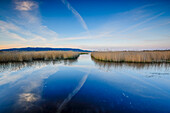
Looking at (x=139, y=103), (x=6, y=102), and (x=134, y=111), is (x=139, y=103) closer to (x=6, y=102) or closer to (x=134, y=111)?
(x=134, y=111)

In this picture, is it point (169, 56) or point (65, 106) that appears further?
point (169, 56)

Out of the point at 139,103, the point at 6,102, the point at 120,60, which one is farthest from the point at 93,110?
the point at 120,60

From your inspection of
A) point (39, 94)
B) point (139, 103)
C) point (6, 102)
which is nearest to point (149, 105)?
point (139, 103)

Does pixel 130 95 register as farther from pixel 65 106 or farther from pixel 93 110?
pixel 65 106

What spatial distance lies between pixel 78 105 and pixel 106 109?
793mm

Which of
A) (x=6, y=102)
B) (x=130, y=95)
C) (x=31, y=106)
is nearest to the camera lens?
(x=31, y=106)

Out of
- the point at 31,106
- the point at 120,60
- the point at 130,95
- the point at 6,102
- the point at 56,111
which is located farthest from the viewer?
the point at 120,60

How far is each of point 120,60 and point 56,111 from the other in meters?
9.91

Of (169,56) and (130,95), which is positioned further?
(169,56)

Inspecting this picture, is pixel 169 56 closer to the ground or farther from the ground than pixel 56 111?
farther from the ground

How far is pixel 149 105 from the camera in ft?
8.09

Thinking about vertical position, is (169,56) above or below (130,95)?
above

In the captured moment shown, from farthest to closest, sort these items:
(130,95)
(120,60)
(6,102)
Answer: (120,60) → (130,95) → (6,102)

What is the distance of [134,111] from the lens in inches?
86.7
